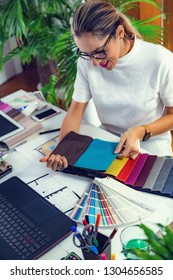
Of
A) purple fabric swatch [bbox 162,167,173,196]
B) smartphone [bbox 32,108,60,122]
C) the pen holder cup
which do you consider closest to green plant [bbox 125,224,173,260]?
the pen holder cup

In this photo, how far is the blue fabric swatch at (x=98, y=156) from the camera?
1.36 m

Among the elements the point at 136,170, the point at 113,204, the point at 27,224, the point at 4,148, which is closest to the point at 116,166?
the point at 136,170

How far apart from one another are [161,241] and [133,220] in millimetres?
367

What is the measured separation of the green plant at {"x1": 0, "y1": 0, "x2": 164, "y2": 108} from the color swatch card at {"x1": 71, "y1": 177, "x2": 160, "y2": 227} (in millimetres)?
984

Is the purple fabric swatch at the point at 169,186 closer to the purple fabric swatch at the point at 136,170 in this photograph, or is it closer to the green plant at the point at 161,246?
the purple fabric swatch at the point at 136,170

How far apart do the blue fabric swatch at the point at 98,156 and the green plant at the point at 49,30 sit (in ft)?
2.51

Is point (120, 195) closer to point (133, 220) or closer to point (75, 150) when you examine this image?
point (133, 220)

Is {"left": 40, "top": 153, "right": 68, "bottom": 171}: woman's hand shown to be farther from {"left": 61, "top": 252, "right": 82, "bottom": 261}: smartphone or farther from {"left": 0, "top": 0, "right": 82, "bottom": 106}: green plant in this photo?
{"left": 0, "top": 0, "right": 82, "bottom": 106}: green plant

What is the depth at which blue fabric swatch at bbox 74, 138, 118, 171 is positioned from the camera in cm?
136

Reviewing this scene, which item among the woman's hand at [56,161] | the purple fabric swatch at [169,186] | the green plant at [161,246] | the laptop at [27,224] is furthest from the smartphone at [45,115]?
the green plant at [161,246]

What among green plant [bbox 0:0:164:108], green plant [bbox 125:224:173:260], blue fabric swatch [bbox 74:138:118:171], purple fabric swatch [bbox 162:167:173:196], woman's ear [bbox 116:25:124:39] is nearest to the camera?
green plant [bbox 125:224:173:260]

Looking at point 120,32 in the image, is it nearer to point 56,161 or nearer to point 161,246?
point 56,161

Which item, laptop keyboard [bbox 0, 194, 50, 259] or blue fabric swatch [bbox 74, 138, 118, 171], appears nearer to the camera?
laptop keyboard [bbox 0, 194, 50, 259]

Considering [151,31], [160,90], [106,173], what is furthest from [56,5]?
[106,173]
